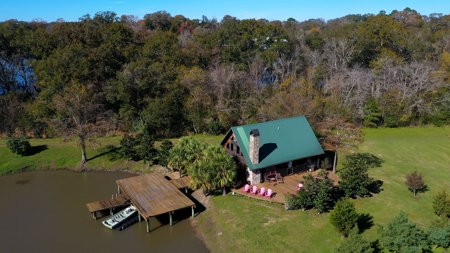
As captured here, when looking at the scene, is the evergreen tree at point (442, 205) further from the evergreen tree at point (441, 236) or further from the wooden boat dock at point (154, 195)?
the wooden boat dock at point (154, 195)

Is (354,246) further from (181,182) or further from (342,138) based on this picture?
(181,182)

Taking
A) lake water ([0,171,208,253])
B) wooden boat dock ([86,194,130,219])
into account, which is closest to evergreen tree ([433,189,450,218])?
lake water ([0,171,208,253])

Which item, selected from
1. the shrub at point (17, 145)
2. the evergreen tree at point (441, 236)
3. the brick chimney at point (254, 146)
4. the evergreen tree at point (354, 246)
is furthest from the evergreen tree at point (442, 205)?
the shrub at point (17, 145)

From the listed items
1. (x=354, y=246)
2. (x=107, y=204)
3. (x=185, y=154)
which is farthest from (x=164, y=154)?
(x=354, y=246)

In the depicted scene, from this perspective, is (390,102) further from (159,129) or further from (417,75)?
(159,129)

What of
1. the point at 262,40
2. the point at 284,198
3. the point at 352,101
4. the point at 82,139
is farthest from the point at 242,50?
the point at 284,198
